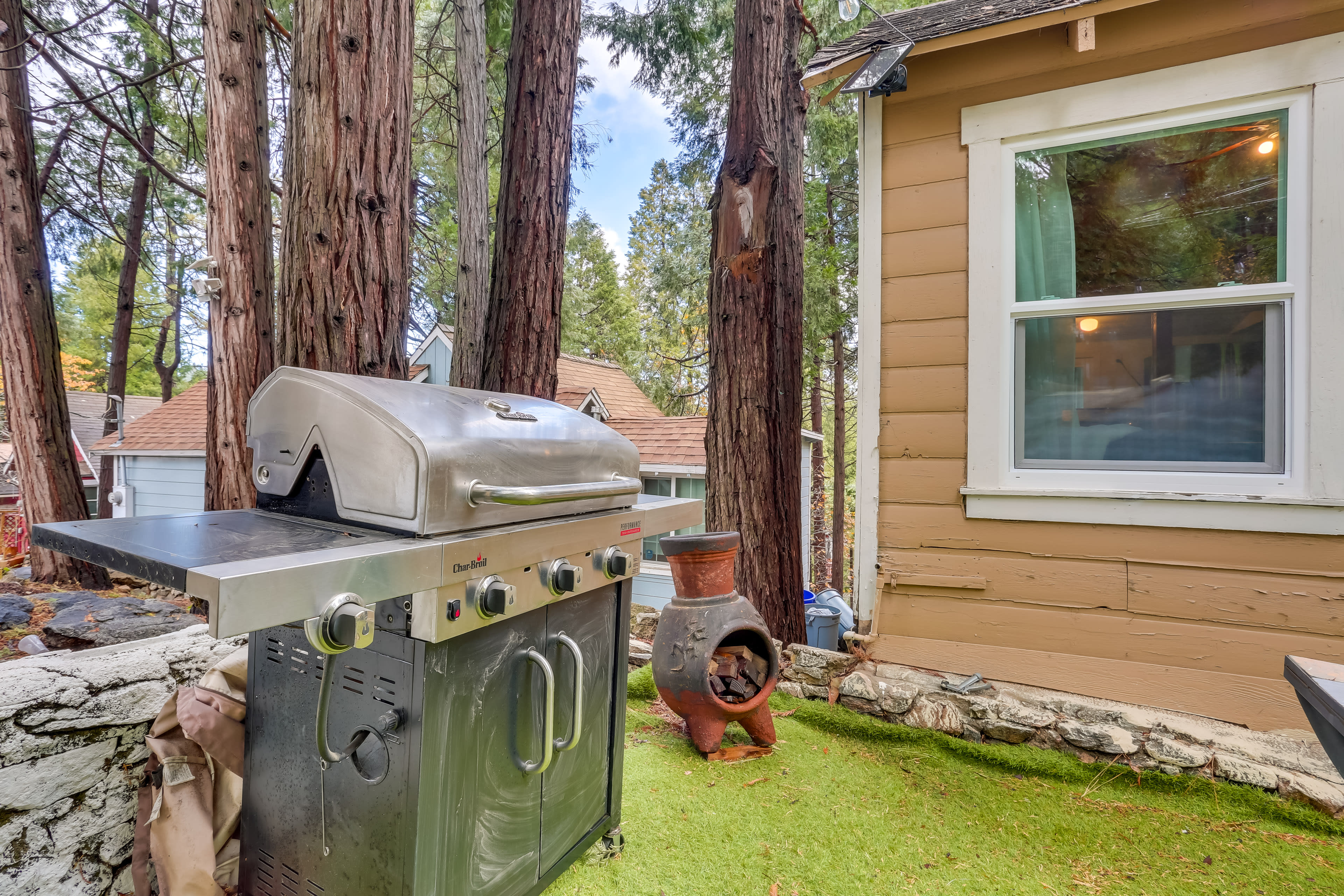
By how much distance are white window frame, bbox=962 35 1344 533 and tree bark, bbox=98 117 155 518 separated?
6.22 meters

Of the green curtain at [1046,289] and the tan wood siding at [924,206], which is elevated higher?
the tan wood siding at [924,206]

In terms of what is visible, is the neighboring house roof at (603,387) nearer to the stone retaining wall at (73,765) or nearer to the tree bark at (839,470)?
the tree bark at (839,470)

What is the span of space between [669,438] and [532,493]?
24.9 ft

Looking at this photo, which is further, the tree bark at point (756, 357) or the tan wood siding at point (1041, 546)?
the tree bark at point (756, 357)

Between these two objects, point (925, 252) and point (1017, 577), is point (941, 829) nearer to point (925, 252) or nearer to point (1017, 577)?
point (1017, 577)

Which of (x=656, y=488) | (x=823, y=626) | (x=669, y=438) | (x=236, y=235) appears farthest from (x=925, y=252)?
(x=656, y=488)

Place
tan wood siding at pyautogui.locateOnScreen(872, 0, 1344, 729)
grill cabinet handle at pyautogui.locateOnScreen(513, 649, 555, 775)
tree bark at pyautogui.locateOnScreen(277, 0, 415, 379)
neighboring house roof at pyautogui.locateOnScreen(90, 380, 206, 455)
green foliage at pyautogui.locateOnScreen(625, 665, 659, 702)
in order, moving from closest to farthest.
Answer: grill cabinet handle at pyautogui.locateOnScreen(513, 649, 555, 775) → tree bark at pyautogui.locateOnScreen(277, 0, 415, 379) → tan wood siding at pyautogui.locateOnScreen(872, 0, 1344, 729) → green foliage at pyautogui.locateOnScreen(625, 665, 659, 702) → neighboring house roof at pyautogui.locateOnScreen(90, 380, 206, 455)

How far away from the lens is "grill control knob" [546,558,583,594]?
1.35m

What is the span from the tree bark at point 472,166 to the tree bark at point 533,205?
7.61 ft

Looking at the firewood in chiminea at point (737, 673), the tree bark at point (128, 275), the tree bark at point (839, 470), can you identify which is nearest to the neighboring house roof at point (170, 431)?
the tree bark at point (128, 275)

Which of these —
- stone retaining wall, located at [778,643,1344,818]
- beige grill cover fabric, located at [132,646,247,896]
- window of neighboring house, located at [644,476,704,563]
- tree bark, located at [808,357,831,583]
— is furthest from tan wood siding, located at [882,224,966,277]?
tree bark, located at [808,357,831,583]

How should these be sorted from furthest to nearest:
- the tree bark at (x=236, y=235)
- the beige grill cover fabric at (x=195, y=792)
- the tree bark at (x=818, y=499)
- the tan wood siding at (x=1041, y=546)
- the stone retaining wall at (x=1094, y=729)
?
the tree bark at (x=818, y=499) < the tree bark at (x=236, y=235) < the tan wood siding at (x=1041, y=546) < the stone retaining wall at (x=1094, y=729) < the beige grill cover fabric at (x=195, y=792)

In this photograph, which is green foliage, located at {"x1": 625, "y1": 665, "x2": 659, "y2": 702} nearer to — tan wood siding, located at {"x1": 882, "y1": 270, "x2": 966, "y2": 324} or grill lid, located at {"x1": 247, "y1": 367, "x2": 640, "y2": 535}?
grill lid, located at {"x1": 247, "y1": 367, "x2": 640, "y2": 535}

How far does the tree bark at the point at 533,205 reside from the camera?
9.00 ft
